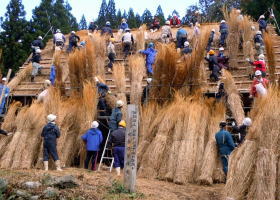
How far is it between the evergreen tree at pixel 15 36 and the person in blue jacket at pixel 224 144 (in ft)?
64.8

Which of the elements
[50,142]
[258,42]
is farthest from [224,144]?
[258,42]

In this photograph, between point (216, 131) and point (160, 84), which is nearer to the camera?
point (216, 131)

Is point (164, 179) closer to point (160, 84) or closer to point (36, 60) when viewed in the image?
point (160, 84)

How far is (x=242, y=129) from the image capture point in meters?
10.5

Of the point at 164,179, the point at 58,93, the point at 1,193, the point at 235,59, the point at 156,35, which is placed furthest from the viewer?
the point at 156,35

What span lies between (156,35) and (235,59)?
5.26 m

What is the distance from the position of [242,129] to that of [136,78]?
3228 mm

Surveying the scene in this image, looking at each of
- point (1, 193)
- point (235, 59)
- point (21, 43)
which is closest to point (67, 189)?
point (1, 193)

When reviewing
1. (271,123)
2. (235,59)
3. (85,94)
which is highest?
(235,59)

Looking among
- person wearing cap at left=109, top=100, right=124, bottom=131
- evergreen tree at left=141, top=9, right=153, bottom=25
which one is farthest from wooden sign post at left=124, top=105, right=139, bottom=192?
evergreen tree at left=141, top=9, right=153, bottom=25

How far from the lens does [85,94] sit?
12.4 meters

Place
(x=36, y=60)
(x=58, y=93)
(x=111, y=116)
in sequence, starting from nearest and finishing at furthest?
(x=111, y=116) < (x=58, y=93) < (x=36, y=60)

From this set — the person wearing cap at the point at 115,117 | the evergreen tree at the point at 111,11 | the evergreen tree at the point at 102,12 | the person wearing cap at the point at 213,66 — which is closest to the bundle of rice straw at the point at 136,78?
the person wearing cap at the point at 115,117

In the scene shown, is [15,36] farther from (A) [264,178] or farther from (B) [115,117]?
(A) [264,178]
